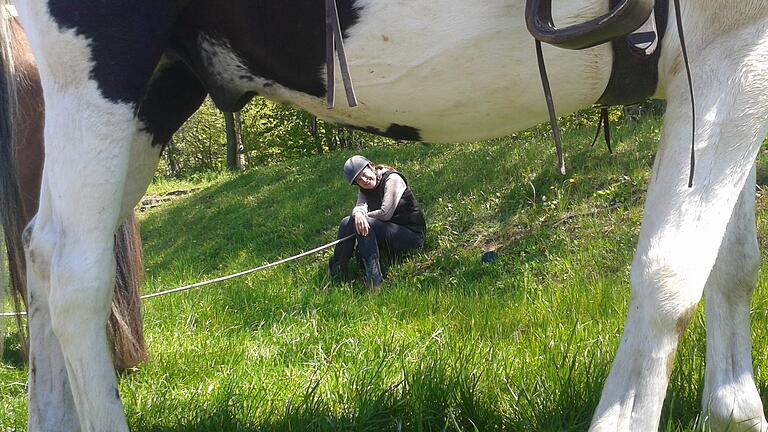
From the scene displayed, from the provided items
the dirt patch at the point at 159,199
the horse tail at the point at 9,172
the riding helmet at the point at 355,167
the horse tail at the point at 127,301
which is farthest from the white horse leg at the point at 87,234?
the dirt patch at the point at 159,199

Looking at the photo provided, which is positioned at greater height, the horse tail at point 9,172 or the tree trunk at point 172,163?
the horse tail at point 9,172

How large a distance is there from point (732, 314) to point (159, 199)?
1647 centimetres

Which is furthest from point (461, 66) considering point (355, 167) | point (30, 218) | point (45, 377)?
point (355, 167)

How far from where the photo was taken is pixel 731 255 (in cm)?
200

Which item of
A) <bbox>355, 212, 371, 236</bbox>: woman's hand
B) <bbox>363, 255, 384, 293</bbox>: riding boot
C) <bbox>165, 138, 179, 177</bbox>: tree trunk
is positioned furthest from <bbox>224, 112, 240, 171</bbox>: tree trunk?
<bbox>363, 255, 384, 293</bbox>: riding boot

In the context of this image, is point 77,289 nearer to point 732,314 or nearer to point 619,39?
point 619,39

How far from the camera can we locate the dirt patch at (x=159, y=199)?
16.3 m

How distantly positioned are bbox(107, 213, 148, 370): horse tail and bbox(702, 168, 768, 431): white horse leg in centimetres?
245

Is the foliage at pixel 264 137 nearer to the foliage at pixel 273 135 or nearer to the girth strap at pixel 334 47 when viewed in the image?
the foliage at pixel 273 135

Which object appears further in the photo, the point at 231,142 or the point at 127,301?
the point at 231,142

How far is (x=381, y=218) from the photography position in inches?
249

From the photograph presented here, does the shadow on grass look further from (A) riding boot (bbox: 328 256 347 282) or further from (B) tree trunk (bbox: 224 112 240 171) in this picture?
(B) tree trunk (bbox: 224 112 240 171)

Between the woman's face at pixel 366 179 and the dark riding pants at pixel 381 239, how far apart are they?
0.31 m

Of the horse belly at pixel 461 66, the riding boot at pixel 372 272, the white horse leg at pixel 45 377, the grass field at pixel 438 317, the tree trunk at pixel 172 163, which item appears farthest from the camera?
the tree trunk at pixel 172 163
